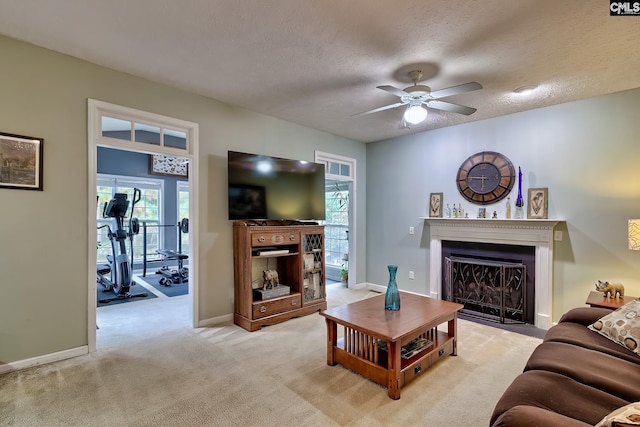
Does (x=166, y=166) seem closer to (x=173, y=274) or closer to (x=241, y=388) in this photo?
(x=173, y=274)

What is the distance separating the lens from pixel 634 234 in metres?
2.67

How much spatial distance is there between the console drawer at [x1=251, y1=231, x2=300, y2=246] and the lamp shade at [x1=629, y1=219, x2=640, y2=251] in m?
3.26

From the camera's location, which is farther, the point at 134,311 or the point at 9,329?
the point at 134,311

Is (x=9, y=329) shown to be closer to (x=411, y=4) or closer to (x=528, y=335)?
(x=411, y=4)

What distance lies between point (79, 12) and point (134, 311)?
138 inches

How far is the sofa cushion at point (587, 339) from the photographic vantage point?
71.6 inches

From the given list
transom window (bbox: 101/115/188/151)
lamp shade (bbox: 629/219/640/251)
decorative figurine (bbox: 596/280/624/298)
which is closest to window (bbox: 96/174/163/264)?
transom window (bbox: 101/115/188/151)

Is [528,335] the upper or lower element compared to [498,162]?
lower

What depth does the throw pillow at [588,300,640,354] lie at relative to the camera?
6.18ft

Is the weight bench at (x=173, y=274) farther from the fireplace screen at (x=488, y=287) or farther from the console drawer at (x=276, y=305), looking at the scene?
the fireplace screen at (x=488, y=287)

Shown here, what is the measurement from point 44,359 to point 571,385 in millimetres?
3736

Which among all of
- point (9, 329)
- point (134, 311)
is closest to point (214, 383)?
point (9, 329)

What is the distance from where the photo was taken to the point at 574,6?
194cm

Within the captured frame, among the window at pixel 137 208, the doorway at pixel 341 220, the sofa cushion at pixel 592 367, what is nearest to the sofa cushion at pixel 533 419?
the sofa cushion at pixel 592 367
